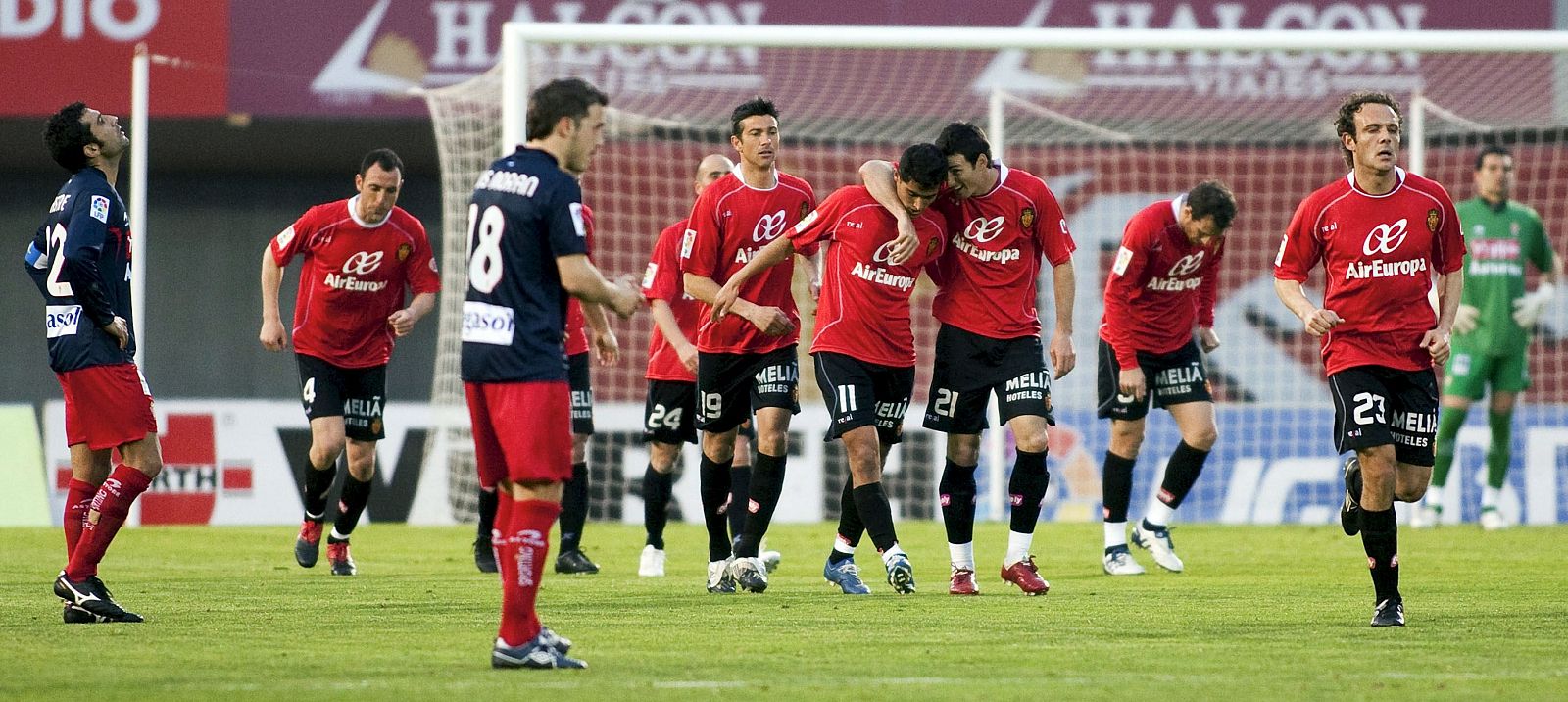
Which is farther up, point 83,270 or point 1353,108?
point 1353,108

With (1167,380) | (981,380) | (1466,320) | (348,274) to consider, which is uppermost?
(348,274)

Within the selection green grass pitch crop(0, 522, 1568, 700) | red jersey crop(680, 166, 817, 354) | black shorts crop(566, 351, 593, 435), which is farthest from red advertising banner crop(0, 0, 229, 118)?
red jersey crop(680, 166, 817, 354)

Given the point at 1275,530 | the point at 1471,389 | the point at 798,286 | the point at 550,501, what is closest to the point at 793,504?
the point at 798,286

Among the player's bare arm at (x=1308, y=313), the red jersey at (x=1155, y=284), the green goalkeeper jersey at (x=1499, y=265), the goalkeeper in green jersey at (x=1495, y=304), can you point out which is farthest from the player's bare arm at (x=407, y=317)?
the green goalkeeper jersey at (x=1499, y=265)

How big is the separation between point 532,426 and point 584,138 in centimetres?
95

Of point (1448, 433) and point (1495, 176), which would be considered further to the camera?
point (1448, 433)

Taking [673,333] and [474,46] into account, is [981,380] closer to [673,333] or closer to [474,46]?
[673,333]

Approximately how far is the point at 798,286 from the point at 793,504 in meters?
2.43

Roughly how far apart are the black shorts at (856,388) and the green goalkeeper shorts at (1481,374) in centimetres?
712

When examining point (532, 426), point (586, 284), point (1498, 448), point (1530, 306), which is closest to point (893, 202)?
point (586, 284)

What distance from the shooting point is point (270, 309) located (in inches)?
405

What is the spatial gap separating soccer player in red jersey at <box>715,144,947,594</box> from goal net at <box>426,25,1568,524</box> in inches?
200

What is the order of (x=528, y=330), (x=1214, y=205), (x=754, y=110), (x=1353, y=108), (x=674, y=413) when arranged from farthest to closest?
(x=674, y=413) → (x=1214, y=205) → (x=754, y=110) → (x=1353, y=108) → (x=528, y=330)

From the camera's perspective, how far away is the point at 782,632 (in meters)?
7.04
